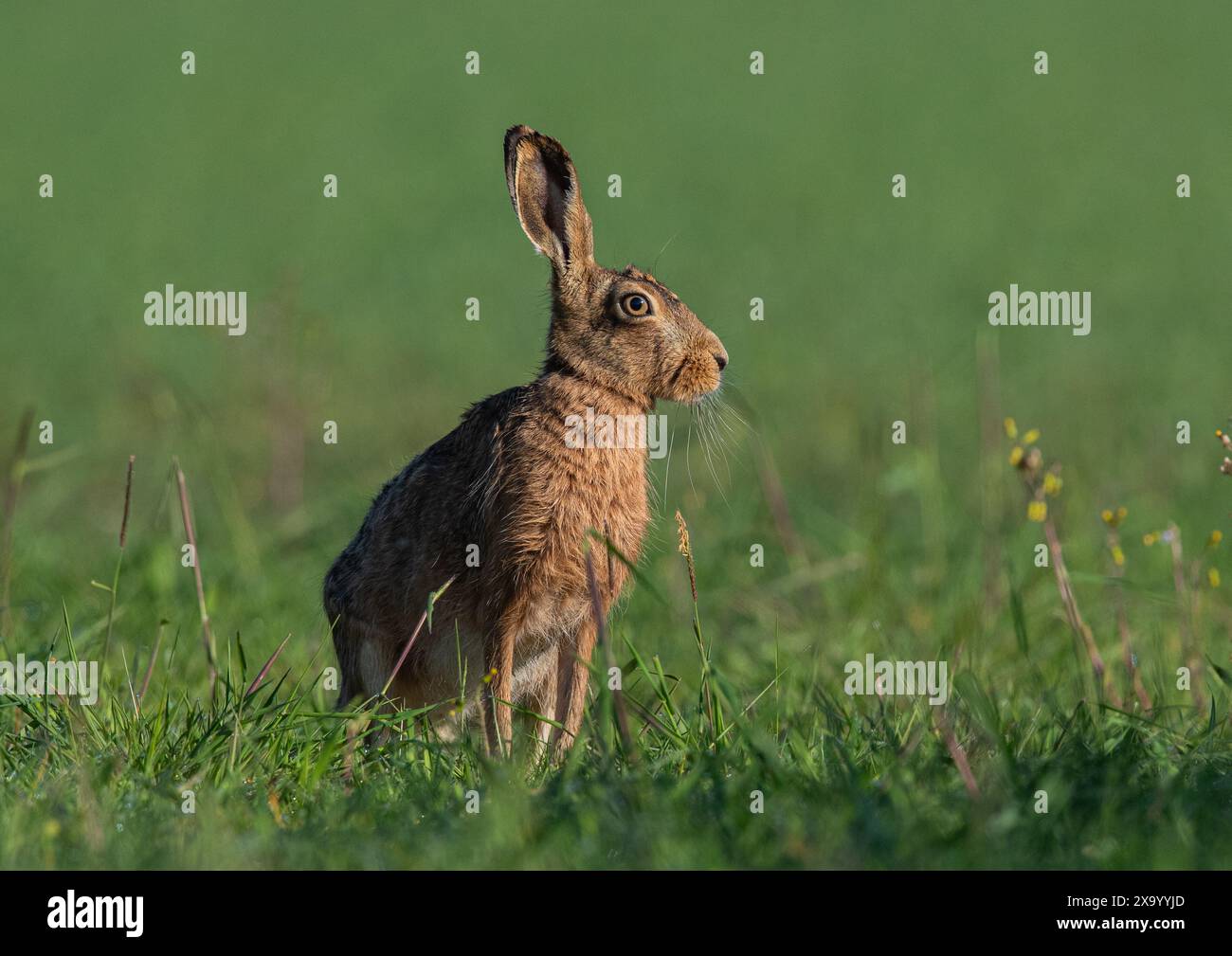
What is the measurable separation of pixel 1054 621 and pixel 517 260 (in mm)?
12275

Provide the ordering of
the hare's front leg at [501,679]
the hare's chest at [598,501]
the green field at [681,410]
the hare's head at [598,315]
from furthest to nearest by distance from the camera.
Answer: the hare's head at [598,315], the hare's chest at [598,501], the hare's front leg at [501,679], the green field at [681,410]

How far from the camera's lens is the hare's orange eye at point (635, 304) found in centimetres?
559

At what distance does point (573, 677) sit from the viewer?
562 centimetres

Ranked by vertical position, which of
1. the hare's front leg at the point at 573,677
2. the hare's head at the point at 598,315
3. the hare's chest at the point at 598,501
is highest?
the hare's head at the point at 598,315

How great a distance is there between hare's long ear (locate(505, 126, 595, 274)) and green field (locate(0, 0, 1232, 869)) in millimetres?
550

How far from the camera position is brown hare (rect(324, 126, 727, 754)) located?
546cm

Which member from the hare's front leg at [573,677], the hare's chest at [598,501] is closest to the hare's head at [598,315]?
the hare's chest at [598,501]

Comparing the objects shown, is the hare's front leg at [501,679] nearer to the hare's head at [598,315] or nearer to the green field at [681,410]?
the green field at [681,410]

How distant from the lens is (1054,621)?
24.3 feet

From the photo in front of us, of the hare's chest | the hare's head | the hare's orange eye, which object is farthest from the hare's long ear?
the hare's chest

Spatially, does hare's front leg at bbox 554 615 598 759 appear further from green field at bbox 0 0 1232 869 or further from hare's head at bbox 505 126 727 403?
hare's head at bbox 505 126 727 403

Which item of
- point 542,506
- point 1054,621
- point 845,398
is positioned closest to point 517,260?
point 845,398

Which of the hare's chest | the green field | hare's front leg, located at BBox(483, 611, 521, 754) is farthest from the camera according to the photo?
the hare's chest
